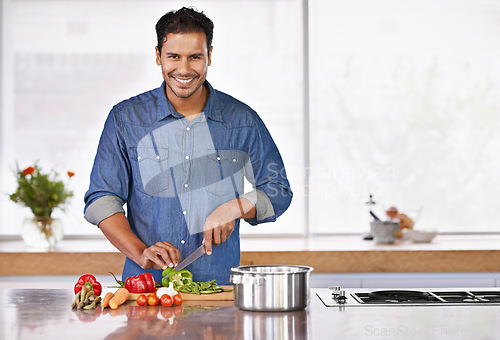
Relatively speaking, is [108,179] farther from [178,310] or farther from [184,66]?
[178,310]

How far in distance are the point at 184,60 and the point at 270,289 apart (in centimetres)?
87

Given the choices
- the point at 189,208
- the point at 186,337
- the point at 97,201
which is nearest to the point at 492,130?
the point at 189,208

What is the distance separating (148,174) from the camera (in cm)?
236

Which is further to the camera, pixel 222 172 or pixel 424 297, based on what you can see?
pixel 222 172

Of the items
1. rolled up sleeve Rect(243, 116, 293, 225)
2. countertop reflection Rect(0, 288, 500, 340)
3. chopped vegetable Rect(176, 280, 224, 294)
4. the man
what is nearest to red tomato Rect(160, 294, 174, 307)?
countertop reflection Rect(0, 288, 500, 340)

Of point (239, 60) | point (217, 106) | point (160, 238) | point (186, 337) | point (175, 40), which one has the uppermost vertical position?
point (239, 60)

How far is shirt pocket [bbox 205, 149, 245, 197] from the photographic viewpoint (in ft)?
7.82

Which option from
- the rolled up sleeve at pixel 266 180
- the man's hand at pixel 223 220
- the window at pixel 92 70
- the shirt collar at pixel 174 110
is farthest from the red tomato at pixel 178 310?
the window at pixel 92 70

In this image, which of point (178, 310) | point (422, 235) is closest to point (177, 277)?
point (178, 310)

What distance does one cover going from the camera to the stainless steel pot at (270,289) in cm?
176

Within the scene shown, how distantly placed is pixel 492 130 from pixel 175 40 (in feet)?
7.42

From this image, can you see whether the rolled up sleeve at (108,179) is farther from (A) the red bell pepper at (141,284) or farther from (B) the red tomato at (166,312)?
(B) the red tomato at (166,312)

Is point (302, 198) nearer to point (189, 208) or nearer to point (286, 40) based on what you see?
point (286, 40)

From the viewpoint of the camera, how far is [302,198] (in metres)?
3.80
